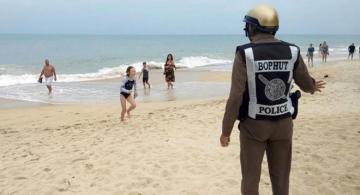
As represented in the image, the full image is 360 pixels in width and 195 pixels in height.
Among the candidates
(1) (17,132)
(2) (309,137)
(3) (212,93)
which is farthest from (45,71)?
(2) (309,137)

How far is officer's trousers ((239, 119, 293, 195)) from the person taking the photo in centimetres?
310

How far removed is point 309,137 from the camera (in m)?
6.87

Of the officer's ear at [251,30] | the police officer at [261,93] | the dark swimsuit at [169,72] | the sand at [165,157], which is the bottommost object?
the sand at [165,157]

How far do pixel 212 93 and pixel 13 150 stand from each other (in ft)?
35.1

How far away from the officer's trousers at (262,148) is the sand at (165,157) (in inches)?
57.1

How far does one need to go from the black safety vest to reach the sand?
1.84 metres

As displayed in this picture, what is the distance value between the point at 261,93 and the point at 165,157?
326cm

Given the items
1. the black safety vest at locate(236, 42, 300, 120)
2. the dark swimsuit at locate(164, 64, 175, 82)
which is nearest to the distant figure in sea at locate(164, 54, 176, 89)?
the dark swimsuit at locate(164, 64, 175, 82)

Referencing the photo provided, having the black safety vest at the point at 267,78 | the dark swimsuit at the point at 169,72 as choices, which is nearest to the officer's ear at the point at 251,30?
the black safety vest at the point at 267,78

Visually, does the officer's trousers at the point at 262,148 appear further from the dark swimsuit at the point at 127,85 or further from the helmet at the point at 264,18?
the dark swimsuit at the point at 127,85

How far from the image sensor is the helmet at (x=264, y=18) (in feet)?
9.95

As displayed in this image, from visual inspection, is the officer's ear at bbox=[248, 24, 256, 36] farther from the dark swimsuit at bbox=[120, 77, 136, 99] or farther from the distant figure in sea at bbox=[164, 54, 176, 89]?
the distant figure in sea at bbox=[164, 54, 176, 89]

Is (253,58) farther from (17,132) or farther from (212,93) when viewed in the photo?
(212,93)

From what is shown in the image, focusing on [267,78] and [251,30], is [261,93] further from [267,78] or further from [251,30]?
[251,30]
